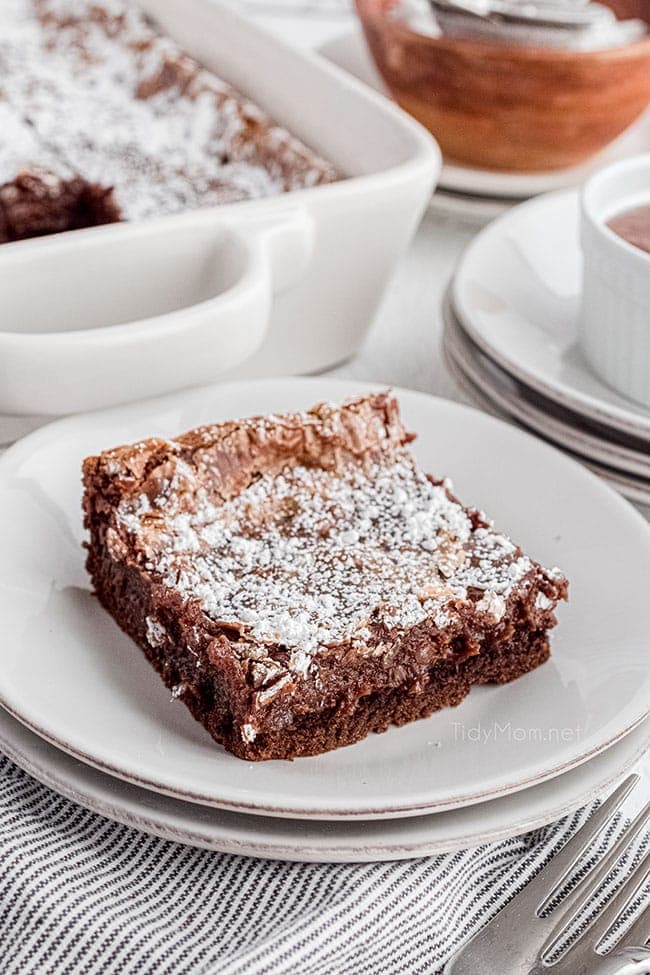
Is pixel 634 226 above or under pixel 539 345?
above

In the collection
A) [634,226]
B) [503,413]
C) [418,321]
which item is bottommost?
[418,321]

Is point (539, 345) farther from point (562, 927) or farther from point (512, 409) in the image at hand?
point (562, 927)

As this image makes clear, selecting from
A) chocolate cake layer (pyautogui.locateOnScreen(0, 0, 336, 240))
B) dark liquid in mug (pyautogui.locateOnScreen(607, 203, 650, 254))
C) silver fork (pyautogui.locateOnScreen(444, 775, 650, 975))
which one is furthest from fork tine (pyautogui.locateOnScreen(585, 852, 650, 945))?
chocolate cake layer (pyautogui.locateOnScreen(0, 0, 336, 240))

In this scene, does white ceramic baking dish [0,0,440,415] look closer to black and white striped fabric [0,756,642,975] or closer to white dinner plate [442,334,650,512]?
white dinner plate [442,334,650,512]

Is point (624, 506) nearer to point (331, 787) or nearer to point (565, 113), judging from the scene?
point (331, 787)

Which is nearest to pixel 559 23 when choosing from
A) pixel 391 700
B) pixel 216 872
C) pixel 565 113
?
pixel 565 113

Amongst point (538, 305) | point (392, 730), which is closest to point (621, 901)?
point (392, 730)
